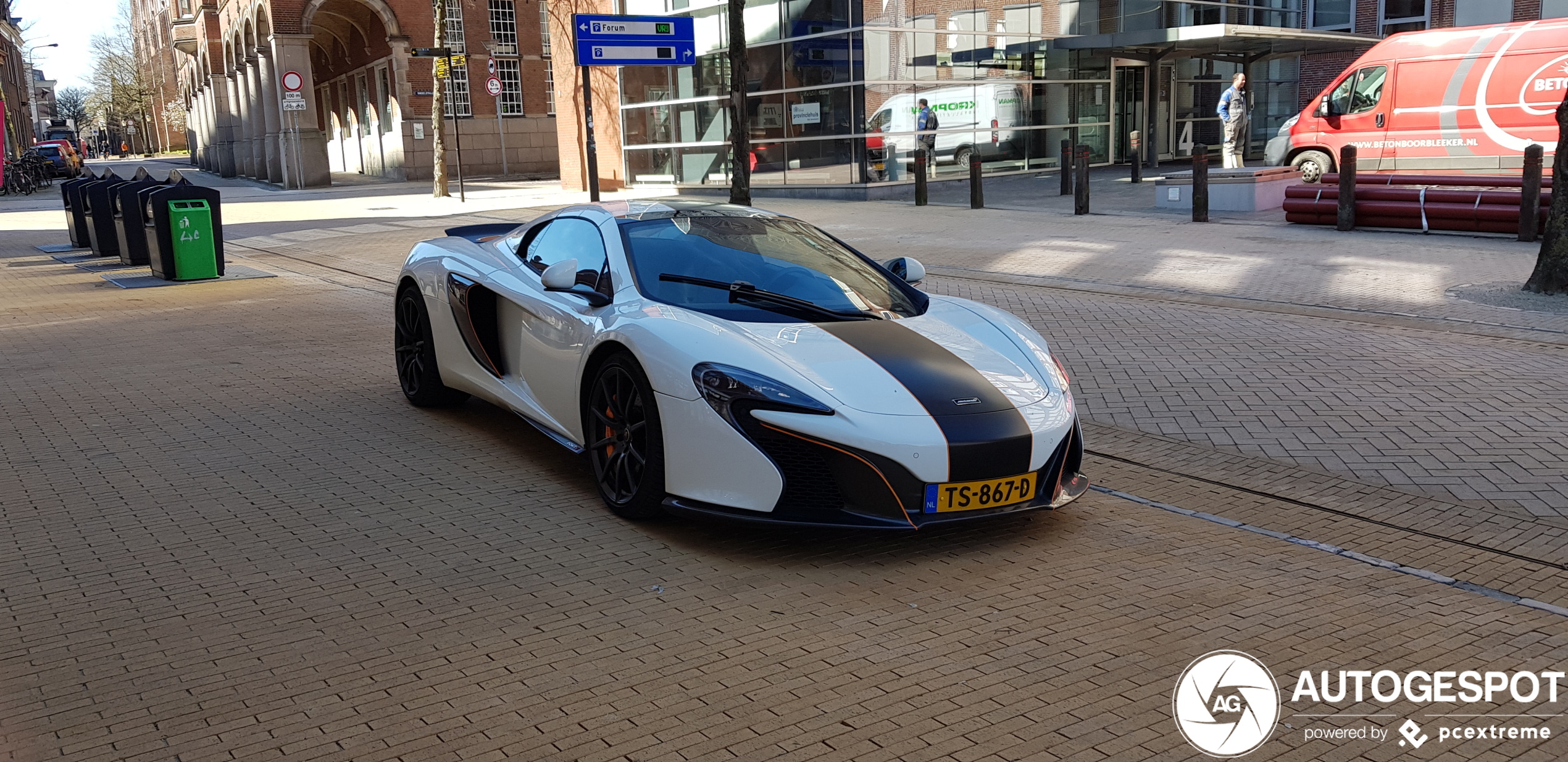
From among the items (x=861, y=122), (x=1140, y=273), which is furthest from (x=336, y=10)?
(x=1140, y=273)

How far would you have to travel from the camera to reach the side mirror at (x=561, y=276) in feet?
17.5

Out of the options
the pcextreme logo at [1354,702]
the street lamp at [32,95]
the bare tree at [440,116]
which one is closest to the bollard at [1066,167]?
the bare tree at [440,116]

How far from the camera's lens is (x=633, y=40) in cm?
2112

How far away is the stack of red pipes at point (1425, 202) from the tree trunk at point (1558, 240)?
4.33m

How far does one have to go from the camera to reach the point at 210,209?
1413 centimetres

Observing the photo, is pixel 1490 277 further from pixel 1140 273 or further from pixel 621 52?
pixel 621 52

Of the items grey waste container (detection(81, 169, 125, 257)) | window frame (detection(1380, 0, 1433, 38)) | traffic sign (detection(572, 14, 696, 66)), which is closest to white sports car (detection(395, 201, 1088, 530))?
grey waste container (detection(81, 169, 125, 257))

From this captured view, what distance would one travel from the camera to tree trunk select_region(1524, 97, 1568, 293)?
9.95 m

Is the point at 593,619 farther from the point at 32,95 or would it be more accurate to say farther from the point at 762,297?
the point at 32,95

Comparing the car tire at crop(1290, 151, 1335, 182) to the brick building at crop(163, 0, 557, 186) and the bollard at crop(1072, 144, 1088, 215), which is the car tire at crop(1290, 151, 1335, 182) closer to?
the bollard at crop(1072, 144, 1088, 215)

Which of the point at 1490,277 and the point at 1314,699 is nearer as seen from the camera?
the point at 1314,699

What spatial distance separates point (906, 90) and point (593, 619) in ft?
74.0

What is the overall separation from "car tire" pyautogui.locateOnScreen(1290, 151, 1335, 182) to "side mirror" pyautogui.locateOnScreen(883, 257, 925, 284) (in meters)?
16.3

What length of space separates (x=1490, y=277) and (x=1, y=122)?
35028 millimetres
